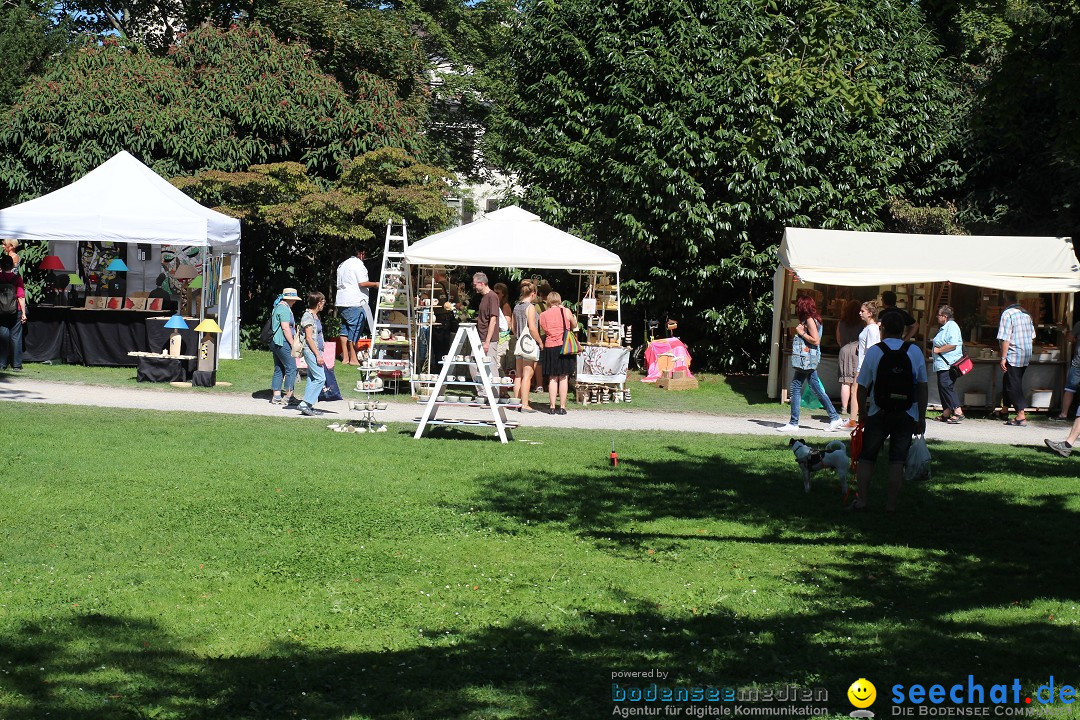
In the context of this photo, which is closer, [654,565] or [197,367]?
[654,565]

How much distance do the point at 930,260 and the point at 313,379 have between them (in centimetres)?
968

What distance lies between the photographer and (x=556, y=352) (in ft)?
52.3

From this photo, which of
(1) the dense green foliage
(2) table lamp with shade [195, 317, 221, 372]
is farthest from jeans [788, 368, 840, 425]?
(1) the dense green foliage

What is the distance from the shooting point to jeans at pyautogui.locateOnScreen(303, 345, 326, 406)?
15.1 meters

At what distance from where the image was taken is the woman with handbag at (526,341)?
52.5 ft

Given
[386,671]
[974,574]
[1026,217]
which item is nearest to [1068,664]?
[974,574]

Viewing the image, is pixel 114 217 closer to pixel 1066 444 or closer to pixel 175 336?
pixel 175 336

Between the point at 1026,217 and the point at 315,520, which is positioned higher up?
the point at 1026,217

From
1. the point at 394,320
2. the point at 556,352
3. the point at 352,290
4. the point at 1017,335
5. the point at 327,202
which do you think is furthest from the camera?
the point at 327,202

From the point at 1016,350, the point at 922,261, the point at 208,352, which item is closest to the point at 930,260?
the point at 922,261

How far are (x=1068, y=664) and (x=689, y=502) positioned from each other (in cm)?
453

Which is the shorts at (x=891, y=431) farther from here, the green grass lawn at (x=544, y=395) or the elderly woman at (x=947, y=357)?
the green grass lawn at (x=544, y=395)

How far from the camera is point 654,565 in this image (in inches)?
305

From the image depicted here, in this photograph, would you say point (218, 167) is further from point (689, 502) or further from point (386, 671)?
point (386, 671)
